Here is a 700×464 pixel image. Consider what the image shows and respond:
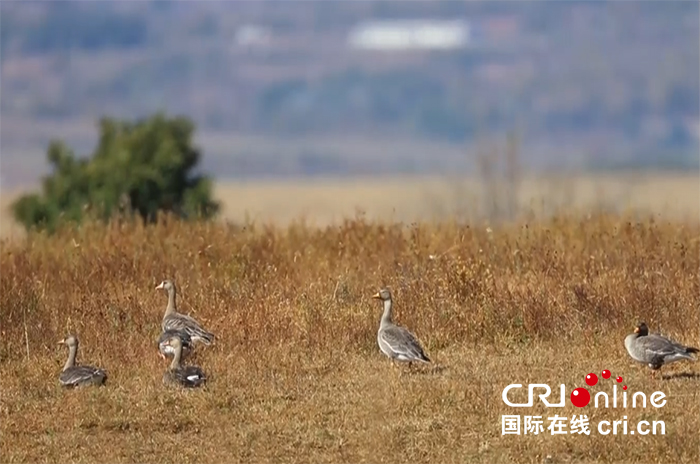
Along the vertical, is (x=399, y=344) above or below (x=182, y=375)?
above

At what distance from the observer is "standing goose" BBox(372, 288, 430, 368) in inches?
551

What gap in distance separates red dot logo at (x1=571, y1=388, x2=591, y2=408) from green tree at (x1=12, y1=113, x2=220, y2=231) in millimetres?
27920

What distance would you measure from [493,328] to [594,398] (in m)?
2.41

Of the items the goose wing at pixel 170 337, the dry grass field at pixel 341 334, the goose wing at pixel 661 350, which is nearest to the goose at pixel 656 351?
the goose wing at pixel 661 350

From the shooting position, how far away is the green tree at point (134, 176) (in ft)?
139

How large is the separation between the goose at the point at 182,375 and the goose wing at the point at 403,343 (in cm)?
184

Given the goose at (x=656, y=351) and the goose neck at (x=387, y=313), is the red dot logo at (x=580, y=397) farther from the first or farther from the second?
the goose neck at (x=387, y=313)

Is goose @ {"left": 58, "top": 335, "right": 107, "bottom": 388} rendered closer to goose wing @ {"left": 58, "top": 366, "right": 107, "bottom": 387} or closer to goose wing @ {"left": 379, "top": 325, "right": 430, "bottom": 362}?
goose wing @ {"left": 58, "top": 366, "right": 107, "bottom": 387}

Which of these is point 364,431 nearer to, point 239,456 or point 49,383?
point 239,456

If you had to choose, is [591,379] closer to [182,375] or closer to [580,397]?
[580,397]

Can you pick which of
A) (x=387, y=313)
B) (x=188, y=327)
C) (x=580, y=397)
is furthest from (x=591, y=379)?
(x=188, y=327)

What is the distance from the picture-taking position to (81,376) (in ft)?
45.6

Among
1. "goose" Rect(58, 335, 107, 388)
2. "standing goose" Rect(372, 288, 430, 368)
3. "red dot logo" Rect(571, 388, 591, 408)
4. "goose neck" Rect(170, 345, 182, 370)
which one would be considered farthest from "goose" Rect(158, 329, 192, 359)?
"red dot logo" Rect(571, 388, 591, 408)

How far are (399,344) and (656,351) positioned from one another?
2.45 m
